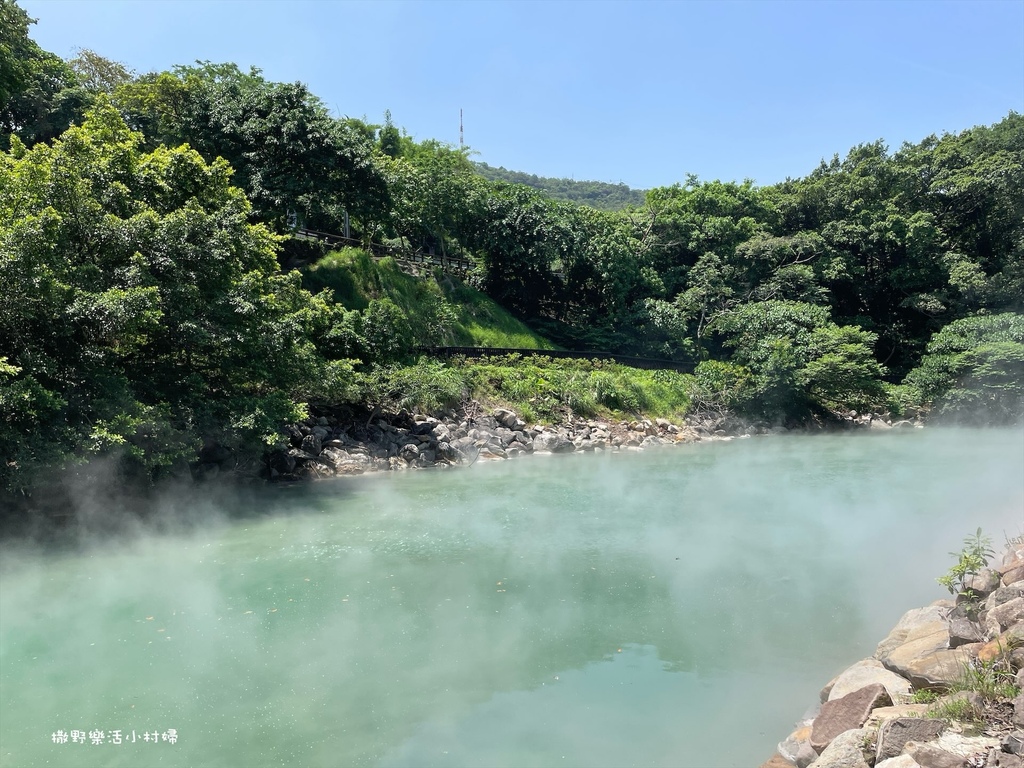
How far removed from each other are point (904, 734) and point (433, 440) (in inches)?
603

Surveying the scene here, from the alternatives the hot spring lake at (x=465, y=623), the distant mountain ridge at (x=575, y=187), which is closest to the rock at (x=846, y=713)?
the hot spring lake at (x=465, y=623)

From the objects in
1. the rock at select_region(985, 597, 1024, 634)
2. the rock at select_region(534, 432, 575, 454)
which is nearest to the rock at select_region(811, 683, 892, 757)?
the rock at select_region(985, 597, 1024, 634)

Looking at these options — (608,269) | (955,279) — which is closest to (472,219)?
(608,269)

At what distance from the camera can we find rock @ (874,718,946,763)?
3994 millimetres

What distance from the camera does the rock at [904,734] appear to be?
13.1 feet

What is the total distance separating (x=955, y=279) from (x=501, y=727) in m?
32.7

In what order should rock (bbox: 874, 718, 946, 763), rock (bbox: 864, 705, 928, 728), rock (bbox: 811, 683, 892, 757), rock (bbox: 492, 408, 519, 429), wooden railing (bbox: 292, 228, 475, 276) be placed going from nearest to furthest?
rock (bbox: 874, 718, 946, 763)
rock (bbox: 864, 705, 928, 728)
rock (bbox: 811, 683, 892, 757)
rock (bbox: 492, 408, 519, 429)
wooden railing (bbox: 292, 228, 475, 276)

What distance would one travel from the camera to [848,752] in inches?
167

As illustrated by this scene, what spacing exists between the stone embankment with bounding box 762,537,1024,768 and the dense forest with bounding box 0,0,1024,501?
10631 mm

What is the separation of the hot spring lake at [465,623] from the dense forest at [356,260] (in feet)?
8.88

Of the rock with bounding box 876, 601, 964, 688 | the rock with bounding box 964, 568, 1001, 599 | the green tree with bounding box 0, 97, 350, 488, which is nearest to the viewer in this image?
the rock with bounding box 876, 601, 964, 688

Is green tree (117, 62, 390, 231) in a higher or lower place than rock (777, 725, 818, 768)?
higher

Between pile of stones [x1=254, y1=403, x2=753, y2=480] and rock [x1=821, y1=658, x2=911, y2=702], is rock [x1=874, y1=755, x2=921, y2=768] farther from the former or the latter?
pile of stones [x1=254, y1=403, x2=753, y2=480]

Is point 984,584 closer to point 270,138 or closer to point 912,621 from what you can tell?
point 912,621
